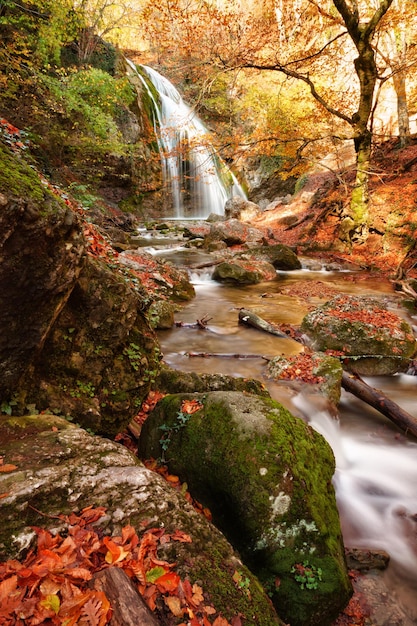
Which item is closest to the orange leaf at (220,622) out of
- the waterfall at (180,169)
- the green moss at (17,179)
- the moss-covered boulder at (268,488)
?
the moss-covered boulder at (268,488)

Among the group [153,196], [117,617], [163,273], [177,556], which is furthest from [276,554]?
[153,196]

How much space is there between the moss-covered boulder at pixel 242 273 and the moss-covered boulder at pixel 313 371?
6.33 meters

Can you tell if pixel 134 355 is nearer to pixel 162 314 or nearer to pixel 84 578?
pixel 84 578

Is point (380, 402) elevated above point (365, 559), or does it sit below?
above

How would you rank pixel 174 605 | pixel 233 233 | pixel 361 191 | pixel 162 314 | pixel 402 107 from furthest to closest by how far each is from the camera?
pixel 233 233 < pixel 402 107 < pixel 361 191 < pixel 162 314 < pixel 174 605

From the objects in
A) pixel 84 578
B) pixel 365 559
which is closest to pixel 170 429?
pixel 84 578

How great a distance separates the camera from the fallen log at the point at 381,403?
4523mm

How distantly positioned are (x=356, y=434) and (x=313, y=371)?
111 centimetres

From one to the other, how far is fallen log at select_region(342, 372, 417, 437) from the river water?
189mm

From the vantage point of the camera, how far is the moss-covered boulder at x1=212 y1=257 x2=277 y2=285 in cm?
1198

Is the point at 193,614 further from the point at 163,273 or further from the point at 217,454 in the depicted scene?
the point at 163,273

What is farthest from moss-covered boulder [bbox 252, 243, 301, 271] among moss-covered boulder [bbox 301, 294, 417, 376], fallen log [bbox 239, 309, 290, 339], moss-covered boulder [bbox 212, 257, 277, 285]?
moss-covered boulder [bbox 301, 294, 417, 376]

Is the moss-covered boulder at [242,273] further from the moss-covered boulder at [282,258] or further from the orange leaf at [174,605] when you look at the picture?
the orange leaf at [174,605]

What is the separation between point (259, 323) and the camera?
304 inches
